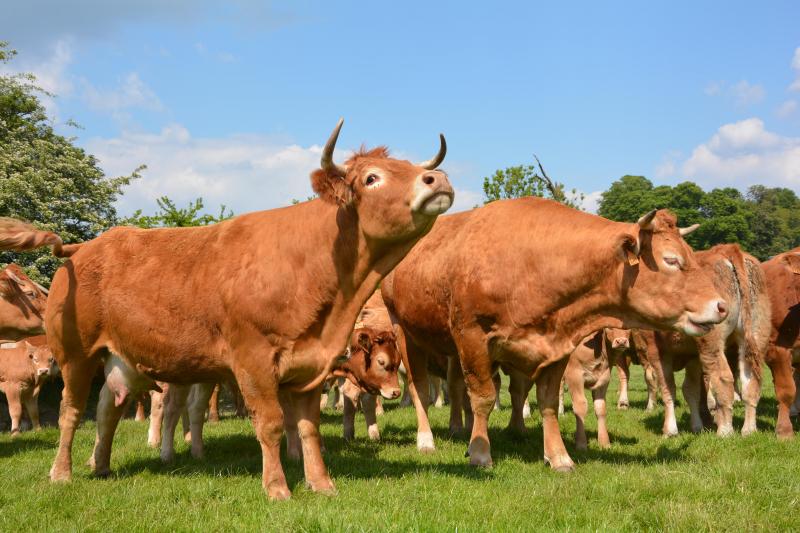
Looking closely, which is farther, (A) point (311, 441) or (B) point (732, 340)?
(B) point (732, 340)

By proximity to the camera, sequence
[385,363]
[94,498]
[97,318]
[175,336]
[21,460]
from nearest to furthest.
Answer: [94,498]
[175,336]
[97,318]
[21,460]
[385,363]

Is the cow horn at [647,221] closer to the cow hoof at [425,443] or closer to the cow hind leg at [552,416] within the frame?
the cow hind leg at [552,416]

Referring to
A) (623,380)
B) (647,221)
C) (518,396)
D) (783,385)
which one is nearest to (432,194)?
(647,221)

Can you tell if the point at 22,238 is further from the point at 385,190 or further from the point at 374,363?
the point at 374,363

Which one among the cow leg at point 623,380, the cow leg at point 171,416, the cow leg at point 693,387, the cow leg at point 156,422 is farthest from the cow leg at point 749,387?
the cow leg at point 156,422

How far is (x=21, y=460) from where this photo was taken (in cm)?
885

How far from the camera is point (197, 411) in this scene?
848 cm

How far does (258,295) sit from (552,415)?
12.0ft

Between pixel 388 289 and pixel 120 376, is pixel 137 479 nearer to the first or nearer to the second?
pixel 120 376

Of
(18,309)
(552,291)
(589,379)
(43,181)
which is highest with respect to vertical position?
(43,181)

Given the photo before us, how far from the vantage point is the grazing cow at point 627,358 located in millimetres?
11516

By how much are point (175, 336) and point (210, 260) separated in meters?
0.80

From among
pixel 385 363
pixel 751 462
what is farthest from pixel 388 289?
pixel 751 462

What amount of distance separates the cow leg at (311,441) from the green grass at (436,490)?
19 centimetres
